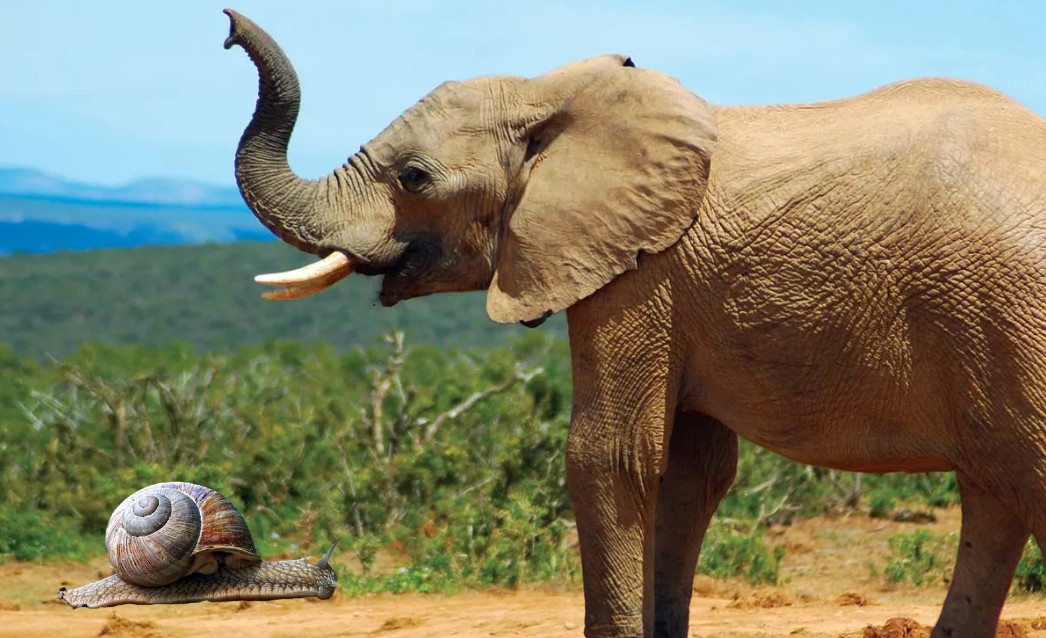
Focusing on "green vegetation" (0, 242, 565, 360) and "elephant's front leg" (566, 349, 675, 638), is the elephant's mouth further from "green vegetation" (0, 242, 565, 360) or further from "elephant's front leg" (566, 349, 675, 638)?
"green vegetation" (0, 242, 565, 360)

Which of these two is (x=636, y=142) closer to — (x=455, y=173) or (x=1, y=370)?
(x=455, y=173)

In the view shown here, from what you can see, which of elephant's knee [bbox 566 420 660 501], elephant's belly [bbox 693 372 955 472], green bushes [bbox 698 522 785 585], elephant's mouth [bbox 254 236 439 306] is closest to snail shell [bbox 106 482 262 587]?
elephant's mouth [bbox 254 236 439 306]

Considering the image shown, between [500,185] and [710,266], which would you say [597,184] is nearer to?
[500,185]

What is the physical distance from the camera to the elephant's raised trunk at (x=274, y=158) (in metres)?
5.84

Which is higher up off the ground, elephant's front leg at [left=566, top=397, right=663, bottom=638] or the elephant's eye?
the elephant's eye

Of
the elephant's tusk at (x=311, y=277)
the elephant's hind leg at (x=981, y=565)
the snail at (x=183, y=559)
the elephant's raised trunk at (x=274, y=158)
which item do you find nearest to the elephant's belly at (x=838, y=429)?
the elephant's hind leg at (x=981, y=565)

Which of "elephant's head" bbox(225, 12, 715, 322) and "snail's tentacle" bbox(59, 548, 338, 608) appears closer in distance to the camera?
"elephant's head" bbox(225, 12, 715, 322)

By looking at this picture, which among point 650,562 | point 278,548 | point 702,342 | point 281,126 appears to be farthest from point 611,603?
point 278,548

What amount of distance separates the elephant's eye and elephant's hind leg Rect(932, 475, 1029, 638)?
2181 millimetres

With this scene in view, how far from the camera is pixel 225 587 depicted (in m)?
7.23

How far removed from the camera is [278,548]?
9969mm

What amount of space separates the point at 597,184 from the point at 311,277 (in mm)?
1052

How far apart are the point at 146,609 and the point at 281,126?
3.32m

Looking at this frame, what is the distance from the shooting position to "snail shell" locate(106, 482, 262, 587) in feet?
22.7
